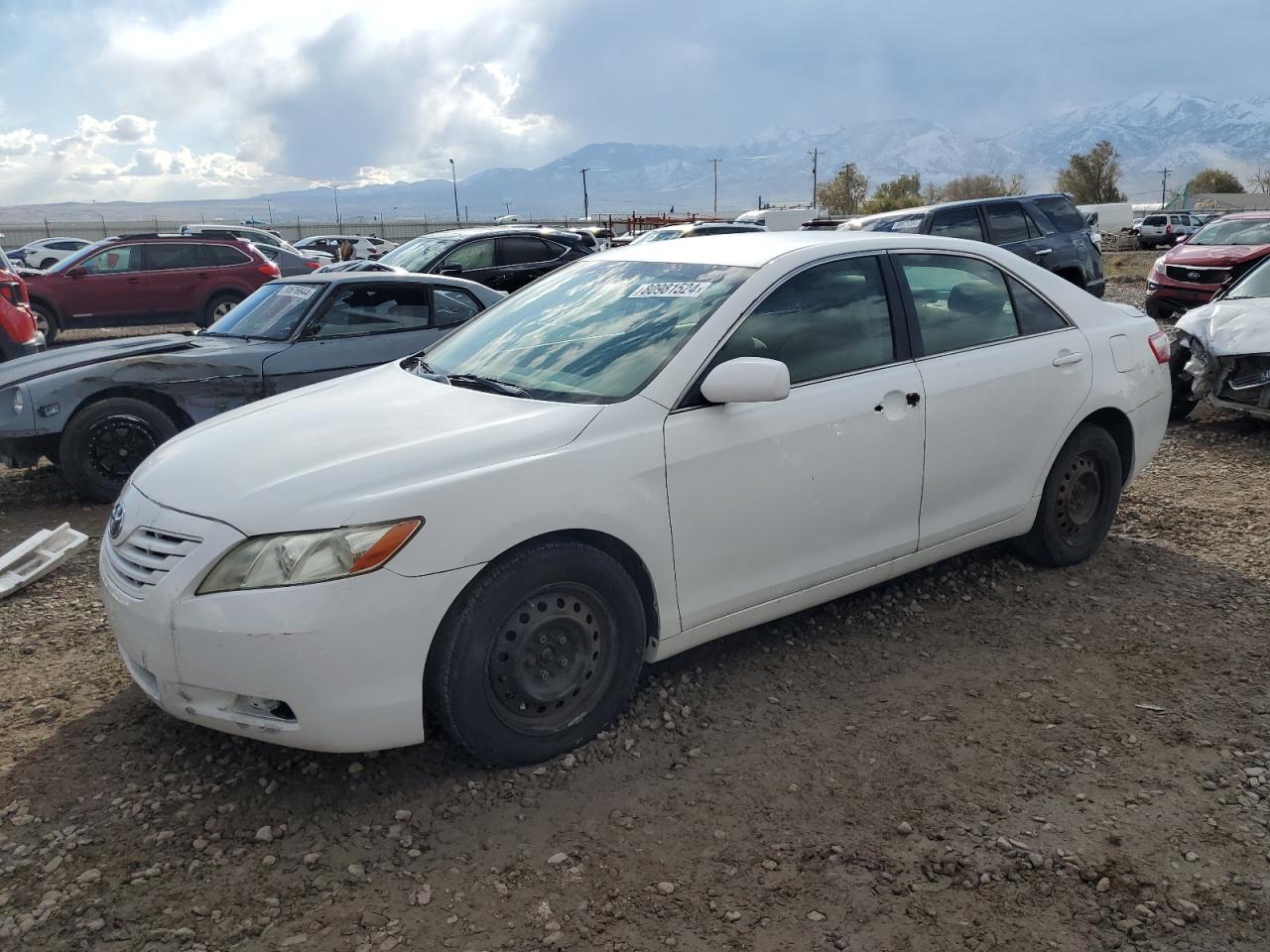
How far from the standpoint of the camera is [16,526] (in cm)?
623

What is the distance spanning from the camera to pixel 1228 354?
23.6 ft

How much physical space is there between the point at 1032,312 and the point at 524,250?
10.1 metres

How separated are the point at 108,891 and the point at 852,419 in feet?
9.06

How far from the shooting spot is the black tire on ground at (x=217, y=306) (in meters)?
15.6

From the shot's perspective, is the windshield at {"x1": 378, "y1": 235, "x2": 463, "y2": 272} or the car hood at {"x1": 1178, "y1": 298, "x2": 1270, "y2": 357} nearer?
the car hood at {"x1": 1178, "y1": 298, "x2": 1270, "y2": 357}

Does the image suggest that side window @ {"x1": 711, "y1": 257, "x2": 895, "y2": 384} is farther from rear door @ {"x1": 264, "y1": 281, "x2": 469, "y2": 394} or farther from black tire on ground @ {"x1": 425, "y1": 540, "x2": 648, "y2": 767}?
rear door @ {"x1": 264, "y1": 281, "x2": 469, "y2": 394}

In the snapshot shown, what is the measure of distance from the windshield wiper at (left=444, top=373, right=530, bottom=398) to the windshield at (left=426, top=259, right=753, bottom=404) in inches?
0.9

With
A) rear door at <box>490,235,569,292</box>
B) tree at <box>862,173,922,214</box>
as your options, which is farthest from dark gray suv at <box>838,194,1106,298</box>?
tree at <box>862,173,922,214</box>

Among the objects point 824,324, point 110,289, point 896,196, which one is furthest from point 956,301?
point 896,196

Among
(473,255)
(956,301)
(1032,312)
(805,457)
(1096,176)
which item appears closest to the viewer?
(805,457)

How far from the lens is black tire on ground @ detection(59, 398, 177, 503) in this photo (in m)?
6.37

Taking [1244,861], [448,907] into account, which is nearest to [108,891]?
[448,907]

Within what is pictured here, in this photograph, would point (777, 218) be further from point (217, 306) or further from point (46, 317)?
point (46, 317)

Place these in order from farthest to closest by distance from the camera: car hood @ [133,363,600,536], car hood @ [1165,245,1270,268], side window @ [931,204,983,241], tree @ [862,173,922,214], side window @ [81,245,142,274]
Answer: tree @ [862,173,922,214] → side window @ [81,245,142,274] → car hood @ [1165,245,1270,268] → side window @ [931,204,983,241] → car hood @ [133,363,600,536]
